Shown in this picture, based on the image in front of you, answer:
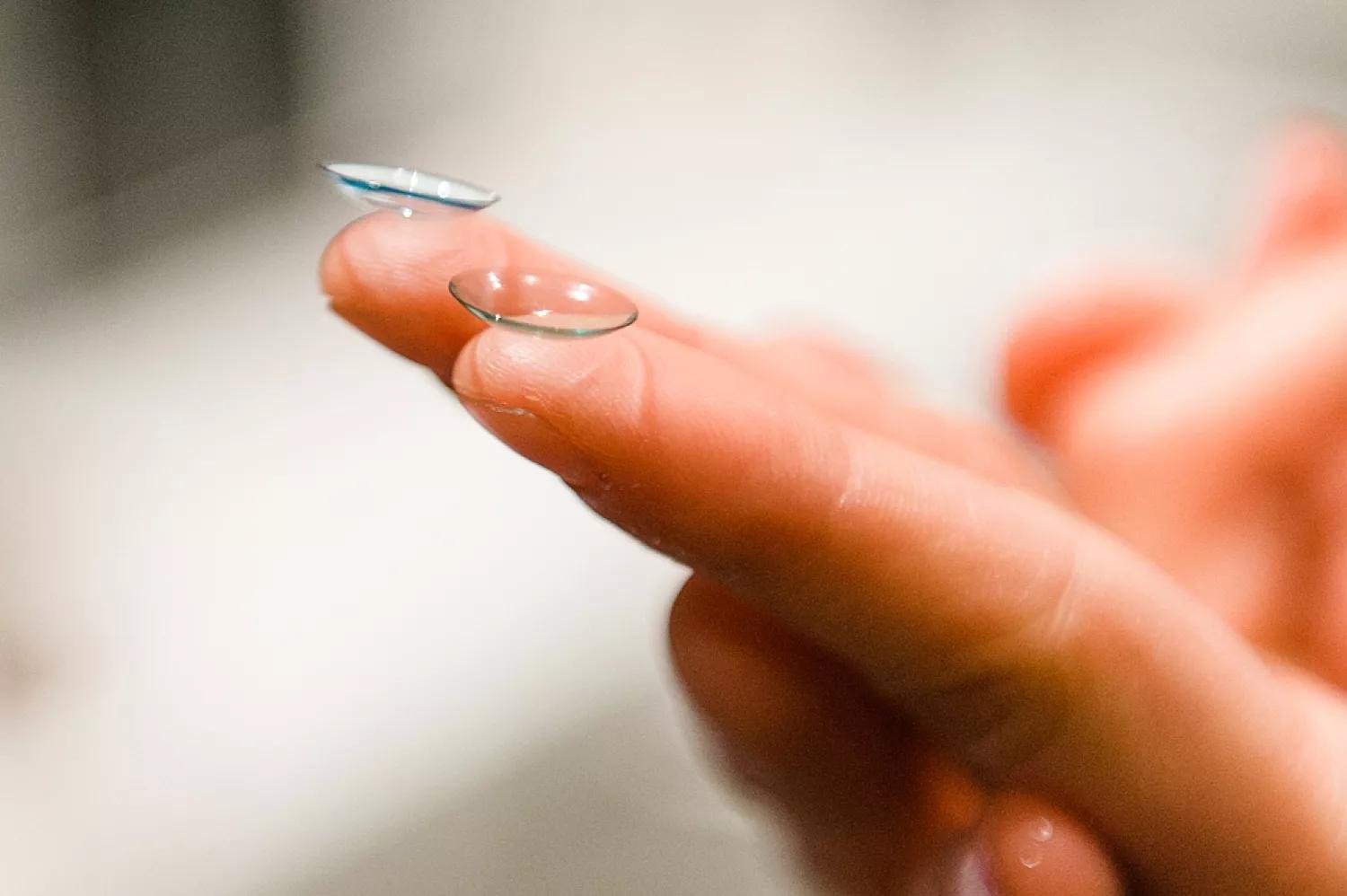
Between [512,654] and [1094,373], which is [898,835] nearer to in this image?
[512,654]

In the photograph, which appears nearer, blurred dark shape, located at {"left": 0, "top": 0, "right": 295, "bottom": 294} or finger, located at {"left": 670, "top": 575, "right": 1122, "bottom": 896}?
finger, located at {"left": 670, "top": 575, "right": 1122, "bottom": 896}

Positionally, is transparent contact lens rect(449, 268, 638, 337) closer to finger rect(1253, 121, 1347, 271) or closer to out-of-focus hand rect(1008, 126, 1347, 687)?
out-of-focus hand rect(1008, 126, 1347, 687)

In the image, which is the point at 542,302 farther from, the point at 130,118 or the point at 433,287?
the point at 130,118

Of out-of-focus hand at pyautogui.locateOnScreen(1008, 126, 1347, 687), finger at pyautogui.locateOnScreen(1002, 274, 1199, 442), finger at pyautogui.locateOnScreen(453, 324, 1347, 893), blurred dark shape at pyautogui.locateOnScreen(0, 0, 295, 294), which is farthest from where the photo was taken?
blurred dark shape at pyautogui.locateOnScreen(0, 0, 295, 294)

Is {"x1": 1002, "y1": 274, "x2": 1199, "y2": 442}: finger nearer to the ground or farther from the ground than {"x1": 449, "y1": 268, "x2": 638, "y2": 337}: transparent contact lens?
nearer to the ground

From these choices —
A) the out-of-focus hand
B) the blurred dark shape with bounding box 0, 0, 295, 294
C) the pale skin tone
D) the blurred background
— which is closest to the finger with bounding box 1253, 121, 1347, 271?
the out-of-focus hand

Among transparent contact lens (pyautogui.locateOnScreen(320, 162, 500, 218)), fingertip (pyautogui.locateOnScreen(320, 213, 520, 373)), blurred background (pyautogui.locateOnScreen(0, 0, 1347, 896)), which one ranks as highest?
transparent contact lens (pyautogui.locateOnScreen(320, 162, 500, 218))

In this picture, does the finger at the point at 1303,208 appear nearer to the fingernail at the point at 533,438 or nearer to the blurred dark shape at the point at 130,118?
the fingernail at the point at 533,438

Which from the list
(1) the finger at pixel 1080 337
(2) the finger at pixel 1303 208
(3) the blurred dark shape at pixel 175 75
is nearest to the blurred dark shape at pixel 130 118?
(3) the blurred dark shape at pixel 175 75

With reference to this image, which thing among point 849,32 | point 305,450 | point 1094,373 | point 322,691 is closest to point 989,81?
point 849,32
